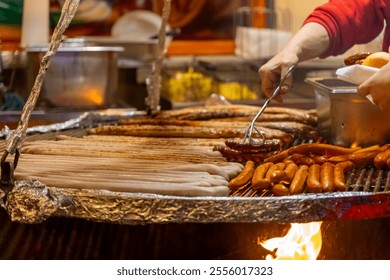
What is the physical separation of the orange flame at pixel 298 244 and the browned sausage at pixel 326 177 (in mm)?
115

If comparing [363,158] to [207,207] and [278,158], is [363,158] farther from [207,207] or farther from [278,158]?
[207,207]

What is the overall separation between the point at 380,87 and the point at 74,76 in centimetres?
218

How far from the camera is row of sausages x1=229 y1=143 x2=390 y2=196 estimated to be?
6.78 feet

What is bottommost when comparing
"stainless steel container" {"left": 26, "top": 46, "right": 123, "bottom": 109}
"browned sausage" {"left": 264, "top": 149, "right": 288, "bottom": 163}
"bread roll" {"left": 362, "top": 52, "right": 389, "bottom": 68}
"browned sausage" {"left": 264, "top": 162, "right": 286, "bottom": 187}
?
"browned sausage" {"left": 264, "top": 162, "right": 286, "bottom": 187}

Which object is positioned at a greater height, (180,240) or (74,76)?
(74,76)

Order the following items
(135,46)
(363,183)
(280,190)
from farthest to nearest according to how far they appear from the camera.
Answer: (135,46), (363,183), (280,190)

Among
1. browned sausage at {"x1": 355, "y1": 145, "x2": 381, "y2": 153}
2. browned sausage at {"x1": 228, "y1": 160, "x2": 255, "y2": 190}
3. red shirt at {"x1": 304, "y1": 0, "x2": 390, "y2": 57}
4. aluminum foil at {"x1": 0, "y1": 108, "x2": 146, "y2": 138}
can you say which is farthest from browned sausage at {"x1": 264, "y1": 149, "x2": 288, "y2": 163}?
aluminum foil at {"x1": 0, "y1": 108, "x2": 146, "y2": 138}

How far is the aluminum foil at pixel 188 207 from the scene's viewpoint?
190 cm

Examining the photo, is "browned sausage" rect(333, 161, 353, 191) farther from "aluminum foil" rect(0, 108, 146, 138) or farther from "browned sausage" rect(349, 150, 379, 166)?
"aluminum foil" rect(0, 108, 146, 138)

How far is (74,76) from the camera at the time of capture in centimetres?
399

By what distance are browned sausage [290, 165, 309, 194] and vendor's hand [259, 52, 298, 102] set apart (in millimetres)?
544

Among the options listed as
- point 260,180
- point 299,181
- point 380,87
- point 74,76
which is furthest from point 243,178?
point 74,76
